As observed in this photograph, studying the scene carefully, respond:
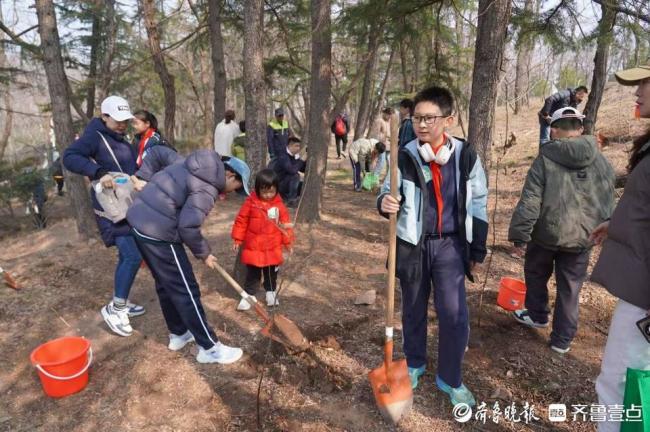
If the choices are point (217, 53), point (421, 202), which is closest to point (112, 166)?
point (421, 202)

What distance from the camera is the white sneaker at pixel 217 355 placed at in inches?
127

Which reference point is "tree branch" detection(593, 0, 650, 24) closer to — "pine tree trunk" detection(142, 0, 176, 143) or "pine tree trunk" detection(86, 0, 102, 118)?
"pine tree trunk" detection(142, 0, 176, 143)

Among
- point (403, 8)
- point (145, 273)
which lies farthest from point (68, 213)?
point (403, 8)

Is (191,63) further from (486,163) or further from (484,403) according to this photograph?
(484,403)

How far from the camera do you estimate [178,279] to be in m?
3.05

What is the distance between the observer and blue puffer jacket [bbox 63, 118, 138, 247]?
3537mm

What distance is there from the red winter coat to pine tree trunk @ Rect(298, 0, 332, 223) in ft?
7.15

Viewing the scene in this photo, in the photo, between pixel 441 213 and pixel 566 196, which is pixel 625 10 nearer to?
pixel 566 196

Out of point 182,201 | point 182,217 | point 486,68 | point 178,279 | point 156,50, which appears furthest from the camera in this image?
point 156,50

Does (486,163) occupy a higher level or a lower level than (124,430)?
higher

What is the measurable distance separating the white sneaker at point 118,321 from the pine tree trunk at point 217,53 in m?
6.69

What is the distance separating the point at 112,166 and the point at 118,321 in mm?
1420

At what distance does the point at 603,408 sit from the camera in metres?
1.93

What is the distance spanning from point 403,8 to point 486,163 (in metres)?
2.12
